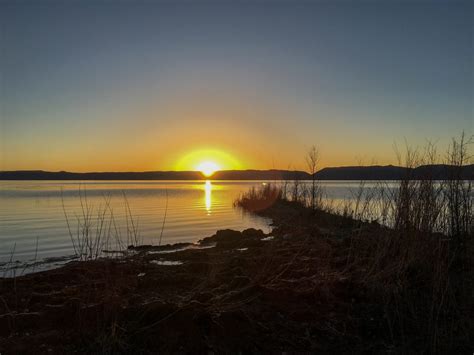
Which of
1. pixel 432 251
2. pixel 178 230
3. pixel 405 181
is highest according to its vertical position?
pixel 405 181

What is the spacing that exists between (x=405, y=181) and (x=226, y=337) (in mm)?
5771

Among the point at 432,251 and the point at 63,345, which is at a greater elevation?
the point at 432,251

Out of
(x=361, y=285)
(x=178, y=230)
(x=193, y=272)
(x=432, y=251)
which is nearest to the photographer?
(x=361, y=285)

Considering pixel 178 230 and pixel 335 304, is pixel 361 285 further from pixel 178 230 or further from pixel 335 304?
pixel 178 230

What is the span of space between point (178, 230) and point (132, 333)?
41.8 feet

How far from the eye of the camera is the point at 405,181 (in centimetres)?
848

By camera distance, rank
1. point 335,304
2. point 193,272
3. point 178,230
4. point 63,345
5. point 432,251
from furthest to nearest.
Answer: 1. point 178,230
2. point 193,272
3. point 432,251
4. point 335,304
5. point 63,345

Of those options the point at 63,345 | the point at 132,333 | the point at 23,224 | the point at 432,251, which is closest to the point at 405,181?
the point at 432,251

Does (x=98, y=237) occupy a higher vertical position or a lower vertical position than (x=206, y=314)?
higher

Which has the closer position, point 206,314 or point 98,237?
point 206,314

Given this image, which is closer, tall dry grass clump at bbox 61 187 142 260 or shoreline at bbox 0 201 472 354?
shoreline at bbox 0 201 472 354

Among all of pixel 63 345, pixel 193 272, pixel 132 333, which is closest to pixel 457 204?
pixel 193 272

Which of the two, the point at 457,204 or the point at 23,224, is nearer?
the point at 457,204

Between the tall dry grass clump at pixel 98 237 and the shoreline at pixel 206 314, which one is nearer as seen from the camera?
the shoreline at pixel 206 314
